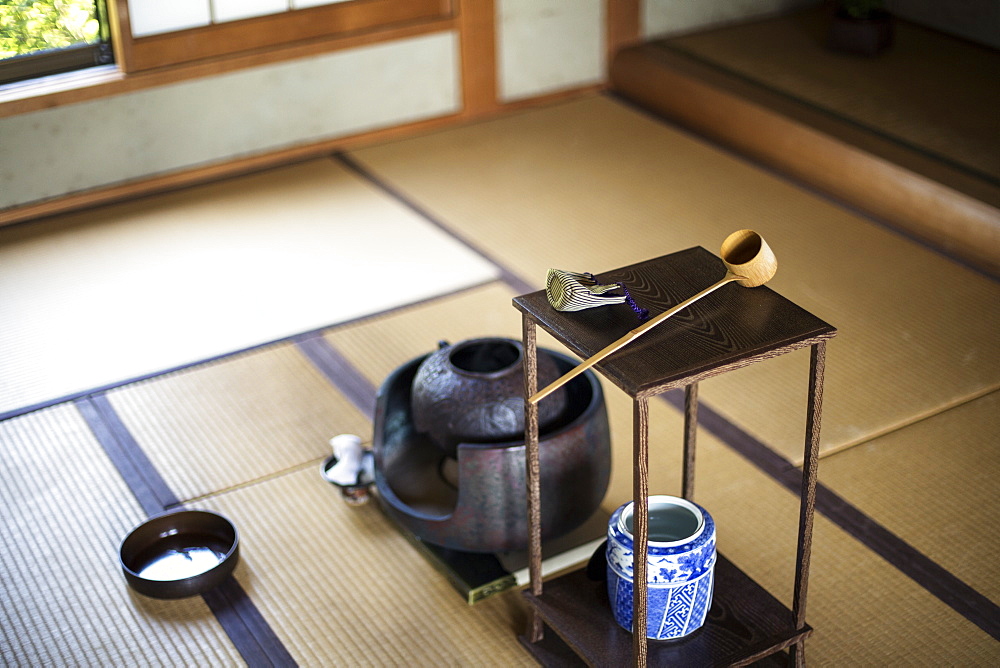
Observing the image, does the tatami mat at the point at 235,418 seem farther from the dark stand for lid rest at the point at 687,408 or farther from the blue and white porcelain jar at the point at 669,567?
the blue and white porcelain jar at the point at 669,567

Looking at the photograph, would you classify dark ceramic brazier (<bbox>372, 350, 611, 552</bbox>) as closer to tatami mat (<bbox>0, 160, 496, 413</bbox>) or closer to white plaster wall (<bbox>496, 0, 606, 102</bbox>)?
tatami mat (<bbox>0, 160, 496, 413</bbox>)

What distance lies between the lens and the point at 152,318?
3.43 metres

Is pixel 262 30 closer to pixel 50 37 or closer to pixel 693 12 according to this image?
pixel 50 37

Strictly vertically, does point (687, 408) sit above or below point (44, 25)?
below

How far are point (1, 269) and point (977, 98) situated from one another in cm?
348

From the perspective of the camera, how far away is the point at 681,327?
1.82m

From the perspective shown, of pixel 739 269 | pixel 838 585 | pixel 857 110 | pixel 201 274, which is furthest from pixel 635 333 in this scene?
pixel 857 110

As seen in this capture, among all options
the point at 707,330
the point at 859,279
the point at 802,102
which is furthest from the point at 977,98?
the point at 707,330

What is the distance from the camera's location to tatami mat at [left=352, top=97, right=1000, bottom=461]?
2.99 metres

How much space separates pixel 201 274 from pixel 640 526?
2.27 m

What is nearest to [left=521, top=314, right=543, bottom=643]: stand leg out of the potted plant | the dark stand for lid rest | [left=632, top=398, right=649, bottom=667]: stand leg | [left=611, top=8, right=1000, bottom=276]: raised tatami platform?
the dark stand for lid rest

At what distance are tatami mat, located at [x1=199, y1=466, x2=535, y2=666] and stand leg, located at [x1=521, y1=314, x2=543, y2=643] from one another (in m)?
0.09

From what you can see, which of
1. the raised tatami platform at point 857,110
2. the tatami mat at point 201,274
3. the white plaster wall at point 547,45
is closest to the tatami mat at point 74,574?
the tatami mat at point 201,274

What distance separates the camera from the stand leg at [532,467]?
1.97 m
